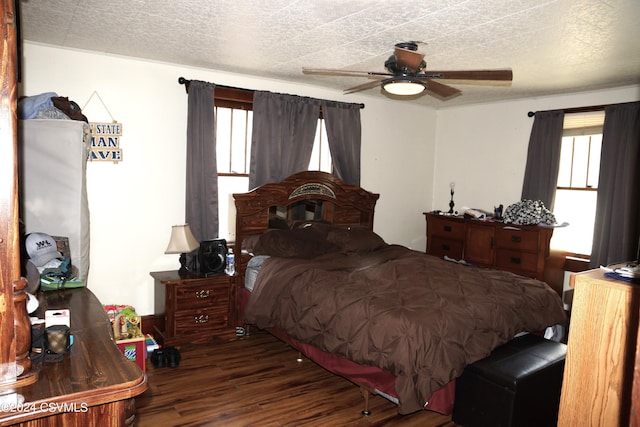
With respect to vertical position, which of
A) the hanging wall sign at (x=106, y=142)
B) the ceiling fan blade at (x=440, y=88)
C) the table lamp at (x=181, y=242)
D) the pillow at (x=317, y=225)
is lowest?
the table lamp at (x=181, y=242)

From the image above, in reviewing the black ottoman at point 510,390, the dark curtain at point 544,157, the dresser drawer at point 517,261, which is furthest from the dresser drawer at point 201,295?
the dark curtain at point 544,157

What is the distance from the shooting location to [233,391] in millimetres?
3123

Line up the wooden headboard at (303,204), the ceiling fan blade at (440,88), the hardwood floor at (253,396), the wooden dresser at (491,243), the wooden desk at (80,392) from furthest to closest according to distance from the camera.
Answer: the wooden dresser at (491,243)
the wooden headboard at (303,204)
the ceiling fan blade at (440,88)
the hardwood floor at (253,396)
the wooden desk at (80,392)

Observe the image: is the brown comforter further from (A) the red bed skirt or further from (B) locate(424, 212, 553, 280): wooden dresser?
(B) locate(424, 212, 553, 280): wooden dresser

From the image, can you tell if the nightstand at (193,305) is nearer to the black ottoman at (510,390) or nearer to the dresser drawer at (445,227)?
the black ottoman at (510,390)

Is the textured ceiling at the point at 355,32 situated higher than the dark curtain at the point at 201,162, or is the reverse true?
the textured ceiling at the point at 355,32

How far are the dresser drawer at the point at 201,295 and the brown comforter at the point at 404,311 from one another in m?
0.39

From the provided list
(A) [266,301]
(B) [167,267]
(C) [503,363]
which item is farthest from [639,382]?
(B) [167,267]

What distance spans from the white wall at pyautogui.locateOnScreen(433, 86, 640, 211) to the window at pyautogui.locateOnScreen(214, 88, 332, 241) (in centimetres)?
284

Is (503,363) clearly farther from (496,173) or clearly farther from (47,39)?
(47,39)

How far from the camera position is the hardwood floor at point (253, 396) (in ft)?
9.13

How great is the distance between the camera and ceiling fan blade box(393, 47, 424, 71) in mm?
2641

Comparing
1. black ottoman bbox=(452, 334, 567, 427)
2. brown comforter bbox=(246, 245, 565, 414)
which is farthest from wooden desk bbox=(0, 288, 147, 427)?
black ottoman bbox=(452, 334, 567, 427)

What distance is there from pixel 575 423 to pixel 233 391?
2355 mm
